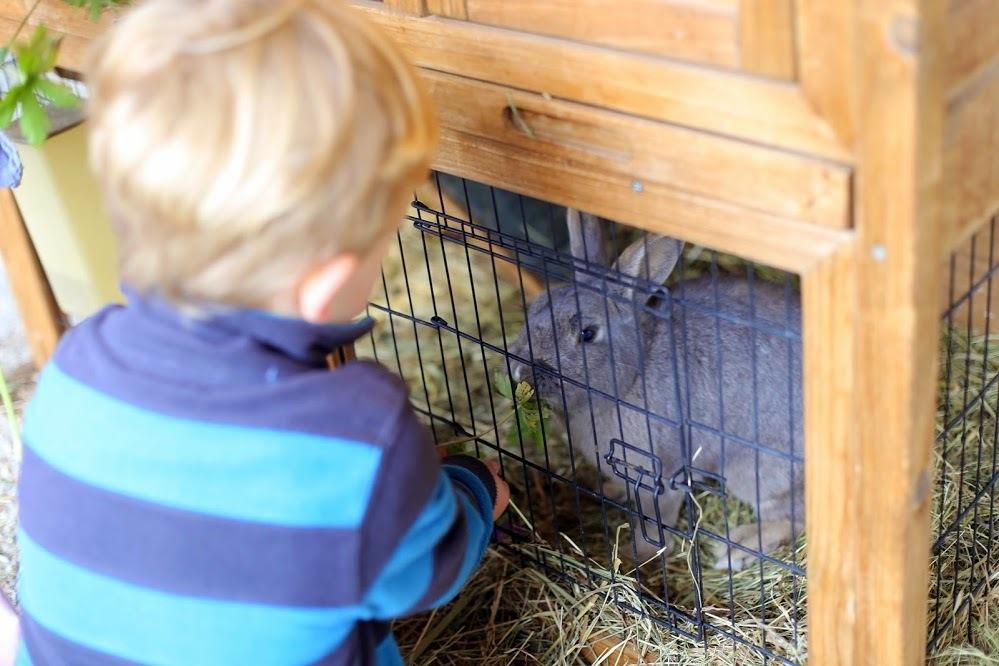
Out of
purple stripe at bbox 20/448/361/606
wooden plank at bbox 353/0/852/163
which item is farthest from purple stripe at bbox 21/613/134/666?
wooden plank at bbox 353/0/852/163

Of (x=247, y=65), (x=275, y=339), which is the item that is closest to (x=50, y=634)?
(x=275, y=339)

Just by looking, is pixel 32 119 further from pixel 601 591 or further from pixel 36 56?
pixel 601 591

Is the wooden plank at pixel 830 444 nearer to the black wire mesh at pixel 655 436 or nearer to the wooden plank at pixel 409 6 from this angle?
the black wire mesh at pixel 655 436

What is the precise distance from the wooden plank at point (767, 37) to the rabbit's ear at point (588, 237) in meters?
0.93

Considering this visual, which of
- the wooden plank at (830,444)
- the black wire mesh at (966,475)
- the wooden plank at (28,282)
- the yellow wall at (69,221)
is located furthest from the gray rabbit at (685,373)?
the wooden plank at (28,282)

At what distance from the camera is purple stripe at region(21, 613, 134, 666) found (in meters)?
1.44

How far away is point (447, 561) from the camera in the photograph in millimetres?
1448

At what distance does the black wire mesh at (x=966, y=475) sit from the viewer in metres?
2.16

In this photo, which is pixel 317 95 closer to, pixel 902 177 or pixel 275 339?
pixel 275 339

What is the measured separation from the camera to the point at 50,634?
1.48 metres

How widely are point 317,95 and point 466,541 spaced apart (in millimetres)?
621

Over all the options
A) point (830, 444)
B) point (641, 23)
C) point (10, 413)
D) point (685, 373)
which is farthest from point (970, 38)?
point (10, 413)

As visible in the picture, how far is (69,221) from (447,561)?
184 centimetres

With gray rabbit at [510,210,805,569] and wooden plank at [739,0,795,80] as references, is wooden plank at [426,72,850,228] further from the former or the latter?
gray rabbit at [510,210,805,569]
